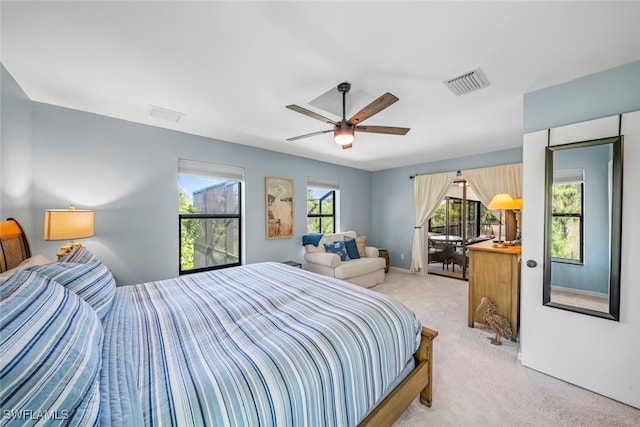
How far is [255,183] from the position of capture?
3953mm

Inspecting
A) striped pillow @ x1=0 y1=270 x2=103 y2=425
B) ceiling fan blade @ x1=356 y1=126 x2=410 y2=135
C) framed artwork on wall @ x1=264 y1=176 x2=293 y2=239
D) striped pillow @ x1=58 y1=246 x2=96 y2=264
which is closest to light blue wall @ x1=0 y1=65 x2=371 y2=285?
framed artwork on wall @ x1=264 y1=176 x2=293 y2=239

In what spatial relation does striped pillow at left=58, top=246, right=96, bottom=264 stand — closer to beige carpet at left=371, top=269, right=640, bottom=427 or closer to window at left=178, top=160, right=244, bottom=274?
window at left=178, top=160, right=244, bottom=274

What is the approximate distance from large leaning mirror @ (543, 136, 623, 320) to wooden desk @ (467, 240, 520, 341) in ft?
1.81

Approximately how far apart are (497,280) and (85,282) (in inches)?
144

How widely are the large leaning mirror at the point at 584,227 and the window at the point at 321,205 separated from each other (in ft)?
11.6

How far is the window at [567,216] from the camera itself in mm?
1959

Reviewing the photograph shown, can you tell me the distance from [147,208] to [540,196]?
13.6ft

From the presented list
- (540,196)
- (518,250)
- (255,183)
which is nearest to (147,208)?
(255,183)

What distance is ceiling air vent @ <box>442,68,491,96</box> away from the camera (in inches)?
75.1

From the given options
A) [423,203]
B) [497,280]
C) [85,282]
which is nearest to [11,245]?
[85,282]

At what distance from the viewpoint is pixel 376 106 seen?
192 cm

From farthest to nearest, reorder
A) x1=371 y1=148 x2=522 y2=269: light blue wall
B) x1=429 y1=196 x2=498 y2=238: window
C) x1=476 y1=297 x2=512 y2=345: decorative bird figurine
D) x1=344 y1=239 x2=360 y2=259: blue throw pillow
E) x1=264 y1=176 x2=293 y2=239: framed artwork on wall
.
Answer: x1=429 y1=196 x2=498 y2=238: window → x1=371 y1=148 x2=522 y2=269: light blue wall → x1=344 y1=239 x2=360 y2=259: blue throw pillow → x1=264 y1=176 x2=293 y2=239: framed artwork on wall → x1=476 y1=297 x2=512 y2=345: decorative bird figurine

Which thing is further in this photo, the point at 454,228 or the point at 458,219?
the point at 454,228

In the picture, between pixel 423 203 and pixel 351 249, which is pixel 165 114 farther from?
pixel 423 203
